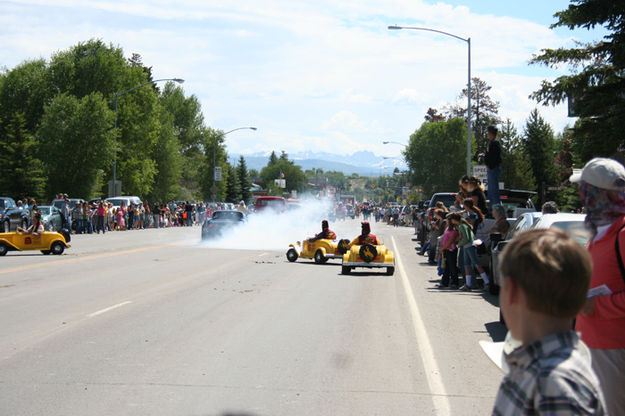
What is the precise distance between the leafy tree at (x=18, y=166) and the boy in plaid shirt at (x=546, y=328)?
62215 mm

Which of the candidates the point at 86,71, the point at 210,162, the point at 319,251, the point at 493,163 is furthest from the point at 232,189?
the point at 493,163

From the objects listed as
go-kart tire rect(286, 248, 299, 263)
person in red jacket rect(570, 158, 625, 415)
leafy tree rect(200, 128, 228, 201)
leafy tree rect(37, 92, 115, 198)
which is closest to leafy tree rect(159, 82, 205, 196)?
leafy tree rect(200, 128, 228, 201)

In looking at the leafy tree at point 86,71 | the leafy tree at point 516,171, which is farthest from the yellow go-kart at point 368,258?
the leafy tree at point 516,171

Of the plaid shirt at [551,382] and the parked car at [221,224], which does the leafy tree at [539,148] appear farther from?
the plaid shirt at [551,382]

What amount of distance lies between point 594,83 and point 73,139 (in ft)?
156

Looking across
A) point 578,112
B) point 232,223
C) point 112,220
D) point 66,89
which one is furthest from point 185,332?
point 66,89

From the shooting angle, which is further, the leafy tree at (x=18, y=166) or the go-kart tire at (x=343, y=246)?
the leafy tree at (x=18, y=166)

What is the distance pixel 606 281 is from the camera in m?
4.18

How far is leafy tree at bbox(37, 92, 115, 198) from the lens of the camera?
6284 cm

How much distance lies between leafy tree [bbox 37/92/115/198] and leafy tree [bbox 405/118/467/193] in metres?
60.5

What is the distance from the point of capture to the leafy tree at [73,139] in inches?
2474

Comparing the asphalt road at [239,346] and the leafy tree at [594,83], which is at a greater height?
the leafy tree at [594,83]

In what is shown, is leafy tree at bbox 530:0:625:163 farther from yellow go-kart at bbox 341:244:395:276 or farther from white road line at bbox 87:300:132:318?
white road line at bbox 87:300:132:318

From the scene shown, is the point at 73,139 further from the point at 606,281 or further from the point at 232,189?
the point at 232,189
